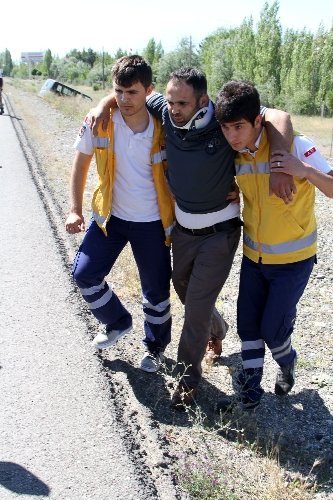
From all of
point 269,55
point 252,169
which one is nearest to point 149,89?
point 252,169

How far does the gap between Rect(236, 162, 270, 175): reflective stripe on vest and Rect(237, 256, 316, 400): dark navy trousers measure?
1.87 feet

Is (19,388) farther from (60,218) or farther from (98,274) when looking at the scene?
(60,218)

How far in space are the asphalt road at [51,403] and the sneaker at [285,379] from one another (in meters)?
1.11

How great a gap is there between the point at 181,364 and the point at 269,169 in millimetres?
1374

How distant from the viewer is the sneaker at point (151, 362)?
430 cm

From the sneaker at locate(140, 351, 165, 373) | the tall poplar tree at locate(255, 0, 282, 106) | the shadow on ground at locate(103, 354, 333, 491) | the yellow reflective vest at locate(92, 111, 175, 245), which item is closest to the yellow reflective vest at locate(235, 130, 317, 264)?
the yellow reflective vest at locate(92, 111, 175, 245)

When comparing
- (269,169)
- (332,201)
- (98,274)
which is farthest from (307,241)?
(332,201)

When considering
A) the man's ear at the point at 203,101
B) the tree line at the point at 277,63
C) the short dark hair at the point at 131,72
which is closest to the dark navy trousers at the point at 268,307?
the man's ear at the point at 203,101

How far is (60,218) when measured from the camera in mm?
8945

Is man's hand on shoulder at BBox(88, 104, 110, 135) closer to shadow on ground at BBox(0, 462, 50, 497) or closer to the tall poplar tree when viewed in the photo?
shadow on ground at BBox(0, 462, 50, 497)

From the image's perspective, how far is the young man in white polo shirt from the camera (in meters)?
3.86

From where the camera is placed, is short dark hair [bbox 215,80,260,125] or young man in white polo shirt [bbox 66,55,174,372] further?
young man in white polo shirt [bbox 66,55,174,372]

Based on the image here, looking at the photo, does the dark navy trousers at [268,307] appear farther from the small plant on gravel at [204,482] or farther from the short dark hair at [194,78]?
the short dark hair at [194,78]

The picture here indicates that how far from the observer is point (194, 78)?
349cm
